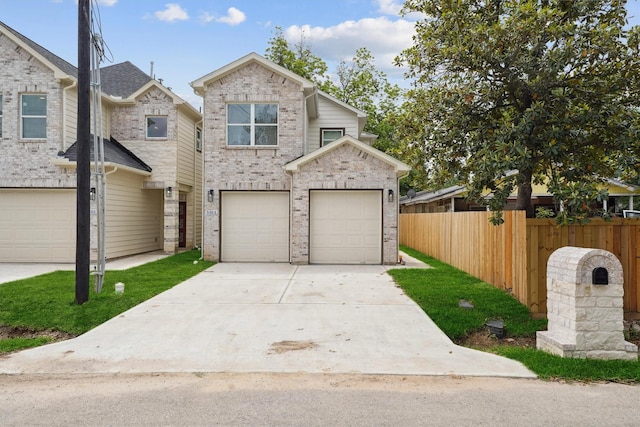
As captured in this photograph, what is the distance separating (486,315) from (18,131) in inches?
567

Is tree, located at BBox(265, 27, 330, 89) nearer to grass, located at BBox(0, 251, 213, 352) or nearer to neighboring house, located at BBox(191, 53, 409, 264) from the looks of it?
neighboring house, located at BBox(191, 53, 409, 264)

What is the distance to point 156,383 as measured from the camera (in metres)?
4.70

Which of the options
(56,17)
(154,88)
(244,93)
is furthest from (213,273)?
(154,88)

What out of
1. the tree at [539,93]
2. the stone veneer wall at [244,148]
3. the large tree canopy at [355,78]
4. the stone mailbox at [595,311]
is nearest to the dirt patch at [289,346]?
the stone mailbox at [595,311]

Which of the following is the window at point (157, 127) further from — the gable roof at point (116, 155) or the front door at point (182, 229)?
the front door at point (182, 229)

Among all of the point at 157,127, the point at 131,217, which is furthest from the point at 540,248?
the point at 157,127

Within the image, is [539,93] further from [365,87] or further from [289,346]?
[365,87]

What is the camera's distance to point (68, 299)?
829 cm

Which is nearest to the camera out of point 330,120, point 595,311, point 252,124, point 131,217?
point 595,311

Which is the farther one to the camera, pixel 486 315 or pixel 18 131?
pixel 18 131

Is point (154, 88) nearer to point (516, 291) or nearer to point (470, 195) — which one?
point (470, 195)

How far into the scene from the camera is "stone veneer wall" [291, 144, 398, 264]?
13859 mm

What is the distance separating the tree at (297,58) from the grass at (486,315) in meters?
21.5

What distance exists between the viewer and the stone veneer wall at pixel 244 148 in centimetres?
1460
